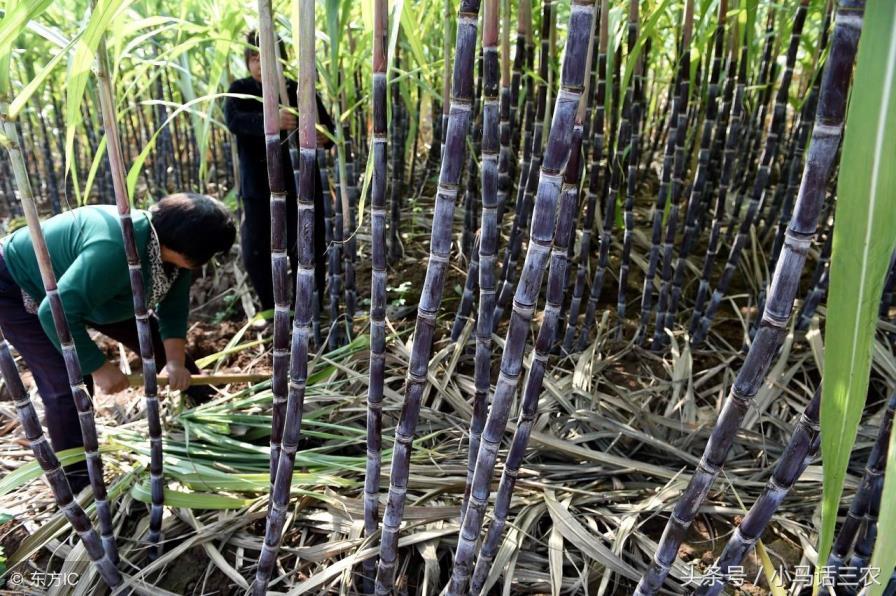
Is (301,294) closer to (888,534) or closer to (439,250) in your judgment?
(439,250)

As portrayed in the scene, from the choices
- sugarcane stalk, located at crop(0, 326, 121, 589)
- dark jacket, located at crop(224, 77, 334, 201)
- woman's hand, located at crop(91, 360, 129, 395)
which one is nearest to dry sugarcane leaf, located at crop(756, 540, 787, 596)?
sugarcane stalk, located at crop(0, 326, 121, 589)

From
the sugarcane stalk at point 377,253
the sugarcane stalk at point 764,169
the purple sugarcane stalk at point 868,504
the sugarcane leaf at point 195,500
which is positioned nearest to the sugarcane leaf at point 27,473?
the sugarcane leaf at point 195,500

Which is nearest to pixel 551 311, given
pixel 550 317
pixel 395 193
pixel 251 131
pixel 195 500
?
pixel 550 317

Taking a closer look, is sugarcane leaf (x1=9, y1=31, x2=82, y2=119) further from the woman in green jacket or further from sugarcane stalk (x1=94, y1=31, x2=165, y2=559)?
the woman in green jacket

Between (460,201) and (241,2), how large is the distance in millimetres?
1107

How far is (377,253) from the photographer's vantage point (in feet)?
2.85

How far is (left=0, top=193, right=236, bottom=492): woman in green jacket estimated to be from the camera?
4.09 feet

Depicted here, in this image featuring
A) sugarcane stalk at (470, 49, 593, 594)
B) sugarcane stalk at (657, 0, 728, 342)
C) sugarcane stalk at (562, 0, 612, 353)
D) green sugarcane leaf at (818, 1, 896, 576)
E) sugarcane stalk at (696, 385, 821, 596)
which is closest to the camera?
green sugarcane leaf at (818, 1, 896, 576)

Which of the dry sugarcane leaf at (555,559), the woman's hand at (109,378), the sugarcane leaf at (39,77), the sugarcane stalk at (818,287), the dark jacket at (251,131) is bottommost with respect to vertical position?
the dry sugarcane leaf at (555,559)

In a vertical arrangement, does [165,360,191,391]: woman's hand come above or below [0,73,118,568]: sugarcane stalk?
below

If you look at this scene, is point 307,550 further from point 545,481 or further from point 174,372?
point 174,372

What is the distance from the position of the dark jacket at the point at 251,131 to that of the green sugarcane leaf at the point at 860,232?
151 cm

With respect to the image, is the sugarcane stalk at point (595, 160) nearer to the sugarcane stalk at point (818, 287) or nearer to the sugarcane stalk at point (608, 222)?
the sugarcane stalk at point (608, 222)

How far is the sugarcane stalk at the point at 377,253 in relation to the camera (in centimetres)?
75
